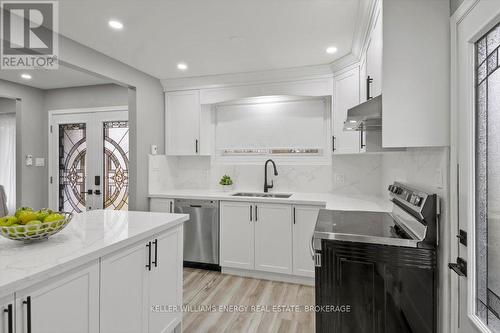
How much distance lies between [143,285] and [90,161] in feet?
10.4

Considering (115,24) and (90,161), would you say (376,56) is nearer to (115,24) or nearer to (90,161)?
(115,24)

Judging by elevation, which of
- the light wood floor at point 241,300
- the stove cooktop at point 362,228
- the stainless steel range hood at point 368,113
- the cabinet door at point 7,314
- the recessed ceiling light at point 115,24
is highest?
the recessed ceiling light at point 115,24

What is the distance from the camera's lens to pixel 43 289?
1.08 metres

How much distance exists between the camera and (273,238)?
124 inches

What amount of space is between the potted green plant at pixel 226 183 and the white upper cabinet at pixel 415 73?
98.1 inches

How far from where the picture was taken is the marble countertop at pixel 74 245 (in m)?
1.03

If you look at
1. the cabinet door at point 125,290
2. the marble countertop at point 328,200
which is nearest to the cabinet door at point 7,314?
the cabinet door at point 125,290

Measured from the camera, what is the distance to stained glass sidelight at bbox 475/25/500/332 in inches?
42.5

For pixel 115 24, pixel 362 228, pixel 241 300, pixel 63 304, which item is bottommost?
pixel 241 300

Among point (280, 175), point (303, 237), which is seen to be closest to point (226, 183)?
point (280, 175)

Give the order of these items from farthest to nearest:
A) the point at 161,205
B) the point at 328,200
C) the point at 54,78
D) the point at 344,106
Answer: the point at 54,78 < the point at 161,205 < the point at 344,106 < the point at 328,200

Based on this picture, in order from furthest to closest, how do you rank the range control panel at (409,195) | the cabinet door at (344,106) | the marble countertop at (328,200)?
the cabinet door at (344,106), the marble countertop at (328,200), the range control panel at (409,195)

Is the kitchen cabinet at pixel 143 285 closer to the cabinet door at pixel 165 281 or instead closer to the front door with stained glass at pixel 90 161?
the cabinet door at pixel 165 281

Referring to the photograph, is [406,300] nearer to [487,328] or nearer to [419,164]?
[487,328]
